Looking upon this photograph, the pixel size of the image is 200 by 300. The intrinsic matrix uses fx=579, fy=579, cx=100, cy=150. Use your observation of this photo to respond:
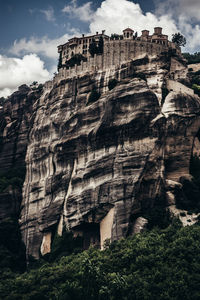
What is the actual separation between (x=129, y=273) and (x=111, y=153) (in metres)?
15.4

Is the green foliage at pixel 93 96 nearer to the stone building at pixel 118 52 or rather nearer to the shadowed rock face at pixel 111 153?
the shadowed rock face at pixel 111 153

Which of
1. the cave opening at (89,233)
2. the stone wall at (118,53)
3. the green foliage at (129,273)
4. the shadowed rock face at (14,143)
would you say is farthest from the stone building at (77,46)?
the green foliage at (129,273)

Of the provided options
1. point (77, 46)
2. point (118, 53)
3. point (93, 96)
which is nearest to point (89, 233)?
point (93, 96)

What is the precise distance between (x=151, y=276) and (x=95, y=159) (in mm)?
17726

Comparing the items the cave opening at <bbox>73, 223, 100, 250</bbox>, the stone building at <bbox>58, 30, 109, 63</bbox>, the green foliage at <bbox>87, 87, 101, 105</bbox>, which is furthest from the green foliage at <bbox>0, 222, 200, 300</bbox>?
the stone building at <bbox>58, 30, 109, 63</bbox>

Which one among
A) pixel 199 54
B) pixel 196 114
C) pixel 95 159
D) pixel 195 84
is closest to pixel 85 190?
pixel 95 159

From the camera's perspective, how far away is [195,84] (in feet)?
249

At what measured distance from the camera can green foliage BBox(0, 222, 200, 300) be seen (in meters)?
45.1

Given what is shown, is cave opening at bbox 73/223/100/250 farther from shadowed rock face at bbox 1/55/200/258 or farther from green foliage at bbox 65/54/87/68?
green foliage at bbox 65/54/87/68

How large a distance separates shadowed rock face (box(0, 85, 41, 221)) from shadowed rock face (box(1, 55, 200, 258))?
8.25 ft

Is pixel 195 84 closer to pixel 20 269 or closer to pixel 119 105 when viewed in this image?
pixel 119 105

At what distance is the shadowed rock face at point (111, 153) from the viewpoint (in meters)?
58.2

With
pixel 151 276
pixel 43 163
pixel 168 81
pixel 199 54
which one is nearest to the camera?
pixel 151 276

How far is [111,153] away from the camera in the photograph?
59875 millimetres
